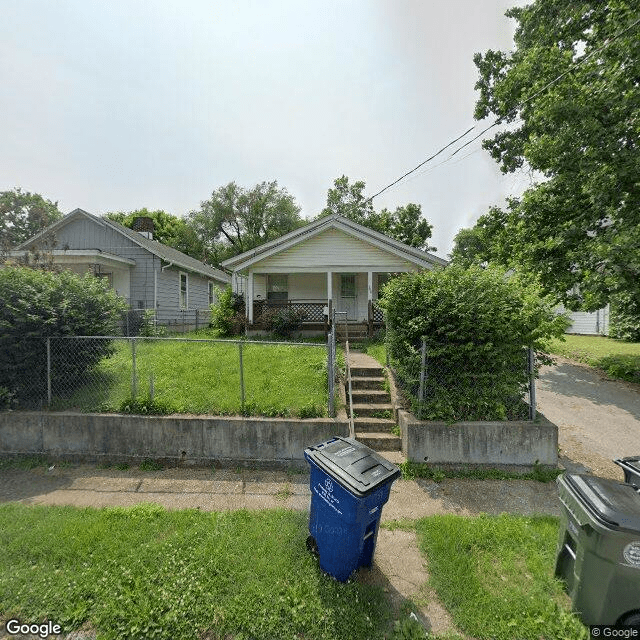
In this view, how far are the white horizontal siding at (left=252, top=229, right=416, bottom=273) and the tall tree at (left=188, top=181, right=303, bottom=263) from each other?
19083 mm

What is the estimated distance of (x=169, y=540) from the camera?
120 inches

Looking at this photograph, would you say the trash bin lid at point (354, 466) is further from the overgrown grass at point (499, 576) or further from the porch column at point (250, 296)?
the porch column at point (250, 296)

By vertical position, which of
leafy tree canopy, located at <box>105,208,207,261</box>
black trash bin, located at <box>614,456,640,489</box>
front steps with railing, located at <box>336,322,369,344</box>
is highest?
leafy tree canopy, located at <box>105,208,207,261</box>

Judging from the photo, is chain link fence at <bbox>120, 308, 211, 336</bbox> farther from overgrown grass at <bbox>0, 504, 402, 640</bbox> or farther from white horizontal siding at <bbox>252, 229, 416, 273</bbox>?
overgrown grass at <bbox>0, 504, 402, 640</bbox>

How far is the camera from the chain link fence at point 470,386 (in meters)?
4.62

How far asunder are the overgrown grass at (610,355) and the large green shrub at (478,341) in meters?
3.47

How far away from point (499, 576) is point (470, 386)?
2.43m

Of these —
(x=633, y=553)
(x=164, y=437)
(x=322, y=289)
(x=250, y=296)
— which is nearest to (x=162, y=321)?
(x=250, y=296)

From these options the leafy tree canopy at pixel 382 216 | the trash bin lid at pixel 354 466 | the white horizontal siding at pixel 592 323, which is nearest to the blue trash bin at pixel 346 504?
the trash bin lid at pixel 354 466

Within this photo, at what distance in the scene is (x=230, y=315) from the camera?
1377 centimetres

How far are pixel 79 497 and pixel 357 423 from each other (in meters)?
3.89

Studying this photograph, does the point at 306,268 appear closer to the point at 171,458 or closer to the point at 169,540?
the point at 171,458

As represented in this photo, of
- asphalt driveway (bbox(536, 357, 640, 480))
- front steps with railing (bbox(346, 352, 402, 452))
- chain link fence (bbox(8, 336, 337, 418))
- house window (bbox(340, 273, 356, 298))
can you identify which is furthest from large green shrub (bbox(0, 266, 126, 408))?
house window (bbox(340, 273, 356, 298))

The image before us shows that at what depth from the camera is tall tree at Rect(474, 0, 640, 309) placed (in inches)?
297
